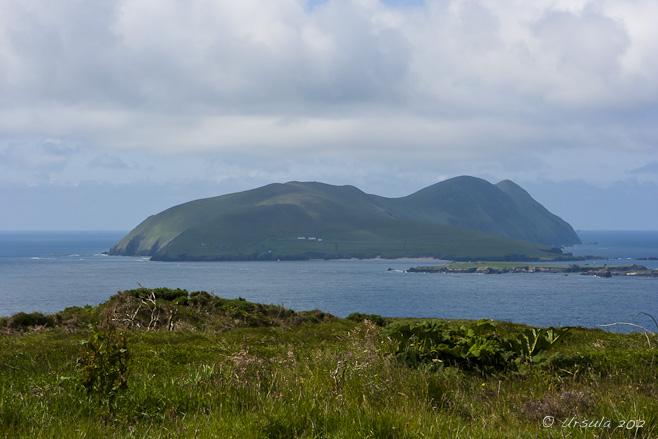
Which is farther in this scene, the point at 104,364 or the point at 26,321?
the point at 26,321

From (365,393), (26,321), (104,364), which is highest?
(104,364)

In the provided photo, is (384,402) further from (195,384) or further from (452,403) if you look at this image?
(195,384)

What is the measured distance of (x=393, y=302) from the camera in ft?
532

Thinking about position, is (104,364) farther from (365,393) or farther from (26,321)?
(26,321)

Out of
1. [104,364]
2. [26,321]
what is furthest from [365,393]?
[26,321]

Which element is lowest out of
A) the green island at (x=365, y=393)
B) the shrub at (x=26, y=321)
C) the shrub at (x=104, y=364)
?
the shrub at (x=26, y=321)

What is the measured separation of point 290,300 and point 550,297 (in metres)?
83.4

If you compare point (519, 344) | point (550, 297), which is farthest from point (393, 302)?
point (519, 344)

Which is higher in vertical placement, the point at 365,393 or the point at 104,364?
the point at 104,364

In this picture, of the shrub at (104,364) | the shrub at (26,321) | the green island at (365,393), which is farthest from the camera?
the shrub at (26,321)

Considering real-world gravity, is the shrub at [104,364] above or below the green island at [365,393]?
above

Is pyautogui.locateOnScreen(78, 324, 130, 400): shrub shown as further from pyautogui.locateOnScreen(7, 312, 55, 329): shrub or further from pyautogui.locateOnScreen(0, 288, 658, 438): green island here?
pyautogui.locateOnScreen(7, 312, 55, 329): shrub

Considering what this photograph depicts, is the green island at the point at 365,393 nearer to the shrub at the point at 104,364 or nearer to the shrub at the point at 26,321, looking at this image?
the shrub at the point at 104,364

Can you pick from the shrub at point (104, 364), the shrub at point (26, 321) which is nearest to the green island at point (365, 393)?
the shrub at point (104, 364)
